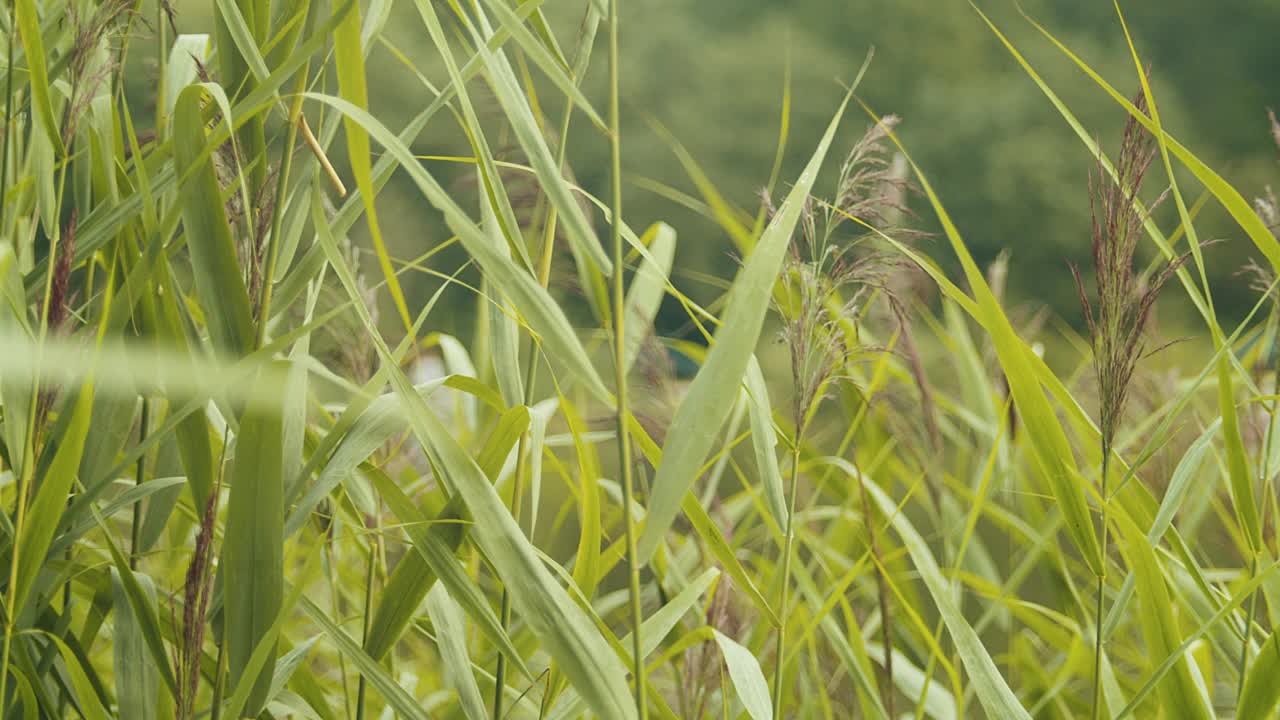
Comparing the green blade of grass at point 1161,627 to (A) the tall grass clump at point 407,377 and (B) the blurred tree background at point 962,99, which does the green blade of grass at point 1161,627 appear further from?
(B) the blurred tree background at point 962,99

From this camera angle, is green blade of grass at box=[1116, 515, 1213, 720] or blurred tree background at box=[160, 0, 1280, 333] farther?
blurred tree background at box=[160, 0, 1280, 333]

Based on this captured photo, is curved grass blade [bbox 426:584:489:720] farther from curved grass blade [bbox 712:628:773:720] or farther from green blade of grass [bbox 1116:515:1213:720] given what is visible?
green blade of grass [bbox 1116:515:1213:720]

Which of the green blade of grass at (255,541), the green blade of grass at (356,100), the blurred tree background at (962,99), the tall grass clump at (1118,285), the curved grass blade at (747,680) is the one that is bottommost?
the blurred tree background at (962,99)

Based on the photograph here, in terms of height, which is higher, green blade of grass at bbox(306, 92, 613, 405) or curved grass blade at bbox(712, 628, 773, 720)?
green blade of grass at bbox(306, 92, 613, 405)

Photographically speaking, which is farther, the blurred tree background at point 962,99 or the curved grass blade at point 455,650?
the blurred tree background at point 962,99

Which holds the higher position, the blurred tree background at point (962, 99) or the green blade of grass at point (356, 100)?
the green blade of grass at point (356, 100)

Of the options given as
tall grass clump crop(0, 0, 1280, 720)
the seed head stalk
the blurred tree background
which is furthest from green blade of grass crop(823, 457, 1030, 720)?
the blurred tree background

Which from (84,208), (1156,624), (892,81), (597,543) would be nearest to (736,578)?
(597,543)

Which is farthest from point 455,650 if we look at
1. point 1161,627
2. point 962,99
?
point 962,99

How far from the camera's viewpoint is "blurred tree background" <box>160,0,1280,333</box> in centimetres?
330

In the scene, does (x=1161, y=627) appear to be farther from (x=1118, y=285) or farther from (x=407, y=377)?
(x=407, y=377)

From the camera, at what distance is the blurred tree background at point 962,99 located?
130 inches

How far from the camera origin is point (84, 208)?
427mm

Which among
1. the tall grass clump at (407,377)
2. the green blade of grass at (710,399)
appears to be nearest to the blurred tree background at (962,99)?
the tall grass clump at (407,377)
